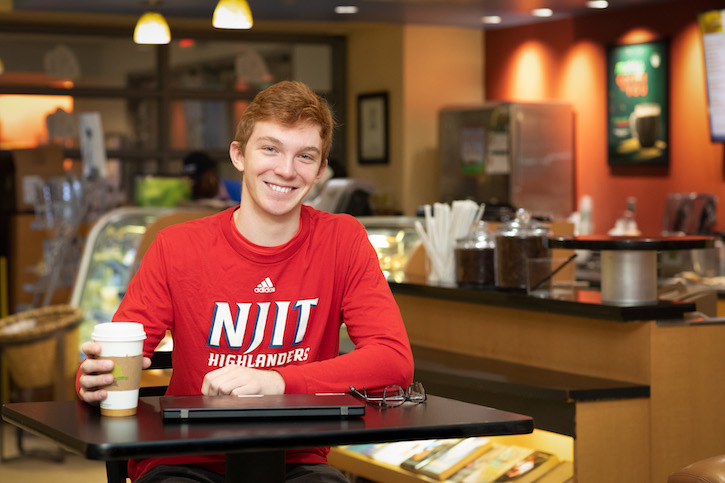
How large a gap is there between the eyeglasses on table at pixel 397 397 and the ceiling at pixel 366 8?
5.98 metres

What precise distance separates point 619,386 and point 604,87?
5.29 metres

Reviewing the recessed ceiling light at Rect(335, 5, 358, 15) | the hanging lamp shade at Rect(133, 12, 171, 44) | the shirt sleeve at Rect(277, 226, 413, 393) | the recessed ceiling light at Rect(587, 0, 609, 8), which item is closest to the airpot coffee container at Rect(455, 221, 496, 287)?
the shirt sleeve at Rect(277, 226, 413, 393)

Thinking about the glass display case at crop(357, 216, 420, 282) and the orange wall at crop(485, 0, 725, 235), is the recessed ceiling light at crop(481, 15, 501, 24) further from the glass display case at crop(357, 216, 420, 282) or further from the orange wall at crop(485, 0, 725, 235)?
the glass display case at crop(357, 216, 420, 282)

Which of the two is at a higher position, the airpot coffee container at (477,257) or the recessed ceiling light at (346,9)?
the recessed ceiling light at (346,9)

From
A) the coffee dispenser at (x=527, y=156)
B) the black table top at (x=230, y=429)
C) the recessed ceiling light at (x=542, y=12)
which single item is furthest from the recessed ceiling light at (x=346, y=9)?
the black table top at (x=230, y=429)

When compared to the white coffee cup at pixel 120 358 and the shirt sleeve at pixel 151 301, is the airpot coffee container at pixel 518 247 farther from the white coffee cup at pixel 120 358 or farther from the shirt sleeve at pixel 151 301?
the white coffee cup at pixel 120 358

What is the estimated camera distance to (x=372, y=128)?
9234 mm

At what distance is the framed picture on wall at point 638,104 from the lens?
712cm

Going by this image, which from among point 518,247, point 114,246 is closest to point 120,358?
point 518,247

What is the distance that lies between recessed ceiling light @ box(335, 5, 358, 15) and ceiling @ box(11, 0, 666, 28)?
6 centimetres

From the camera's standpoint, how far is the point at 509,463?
3146 mm

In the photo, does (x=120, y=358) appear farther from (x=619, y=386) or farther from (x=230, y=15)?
(x=230, y=15)

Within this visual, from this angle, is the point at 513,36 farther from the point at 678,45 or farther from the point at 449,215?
the point at 449,215

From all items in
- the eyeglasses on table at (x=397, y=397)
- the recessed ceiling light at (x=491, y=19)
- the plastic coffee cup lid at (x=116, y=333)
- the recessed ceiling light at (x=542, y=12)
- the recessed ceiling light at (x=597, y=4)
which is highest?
the recessed ceiling light at (x=491, y=19)
